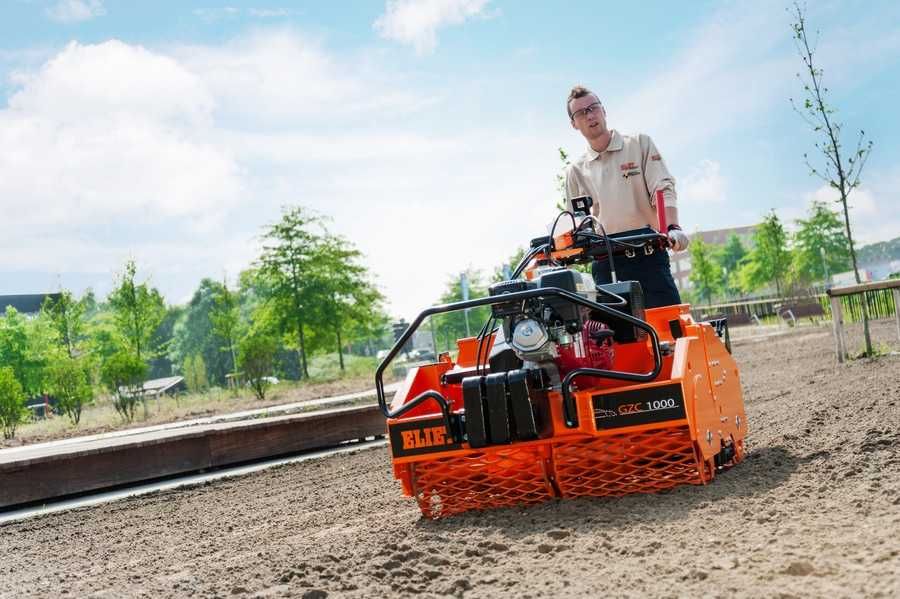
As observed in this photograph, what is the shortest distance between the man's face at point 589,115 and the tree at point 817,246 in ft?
167

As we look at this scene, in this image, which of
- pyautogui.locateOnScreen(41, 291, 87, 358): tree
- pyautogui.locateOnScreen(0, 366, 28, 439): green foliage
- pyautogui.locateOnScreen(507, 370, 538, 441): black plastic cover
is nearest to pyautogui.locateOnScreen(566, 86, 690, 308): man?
pyautogui.locateOnScreen(507, 370, 538, 441): black plastic cover

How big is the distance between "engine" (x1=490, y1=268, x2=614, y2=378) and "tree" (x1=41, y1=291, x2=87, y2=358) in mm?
35115

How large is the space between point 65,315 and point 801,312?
2779 centimetres

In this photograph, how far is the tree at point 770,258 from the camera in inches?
1847

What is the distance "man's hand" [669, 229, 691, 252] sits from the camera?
561 centimetres

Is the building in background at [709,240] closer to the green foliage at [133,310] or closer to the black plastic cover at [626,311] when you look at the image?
the green foliage at [133,310]

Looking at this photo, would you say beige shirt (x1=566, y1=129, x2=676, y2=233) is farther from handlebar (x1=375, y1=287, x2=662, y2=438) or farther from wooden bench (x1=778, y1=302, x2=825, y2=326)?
wooden bench (x1=778, y1=302, x2=825, y2=326)

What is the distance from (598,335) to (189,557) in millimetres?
2448

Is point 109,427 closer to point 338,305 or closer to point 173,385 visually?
point 338,305

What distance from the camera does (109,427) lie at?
66.2 ft

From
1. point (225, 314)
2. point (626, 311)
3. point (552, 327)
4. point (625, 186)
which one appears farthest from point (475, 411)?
point (225, 314)

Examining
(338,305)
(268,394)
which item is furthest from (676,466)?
(338,305)

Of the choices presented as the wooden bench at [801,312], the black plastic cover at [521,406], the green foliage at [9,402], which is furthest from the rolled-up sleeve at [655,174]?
the wooden bench at [801,312]

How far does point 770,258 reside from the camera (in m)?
53.7
